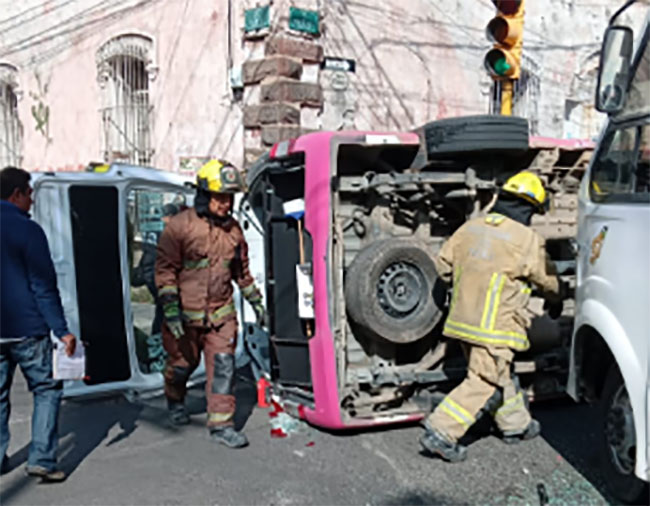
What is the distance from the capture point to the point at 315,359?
4.18m

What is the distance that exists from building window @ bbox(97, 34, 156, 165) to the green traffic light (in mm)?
5824

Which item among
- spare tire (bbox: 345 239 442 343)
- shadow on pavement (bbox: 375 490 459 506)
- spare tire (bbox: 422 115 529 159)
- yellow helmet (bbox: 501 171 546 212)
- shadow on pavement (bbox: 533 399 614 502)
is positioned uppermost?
spare tire (bbox: 422 115 529 159)

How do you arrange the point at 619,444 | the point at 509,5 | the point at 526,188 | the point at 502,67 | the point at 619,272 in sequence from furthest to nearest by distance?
the point at 502,67 → the point at 509,5 → the point at 526,188 → the point at 619,444 → the point at 619,272

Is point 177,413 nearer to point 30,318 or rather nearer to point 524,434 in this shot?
point 30,318

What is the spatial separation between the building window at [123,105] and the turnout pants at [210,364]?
639 cm

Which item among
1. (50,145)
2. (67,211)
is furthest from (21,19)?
(67,211)

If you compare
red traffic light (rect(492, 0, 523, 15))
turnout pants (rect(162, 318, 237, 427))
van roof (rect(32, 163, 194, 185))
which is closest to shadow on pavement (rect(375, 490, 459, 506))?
turnout pants (rect(162, 318, 237, 427))

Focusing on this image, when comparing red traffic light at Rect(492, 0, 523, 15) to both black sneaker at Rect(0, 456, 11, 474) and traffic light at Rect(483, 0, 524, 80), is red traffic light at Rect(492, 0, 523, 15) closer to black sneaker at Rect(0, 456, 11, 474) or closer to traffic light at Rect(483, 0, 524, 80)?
traffic light at Rect(483, 0, 524, 80)

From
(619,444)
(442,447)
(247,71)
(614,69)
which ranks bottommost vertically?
(442,447)

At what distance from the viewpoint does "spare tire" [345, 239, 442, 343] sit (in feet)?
13.5

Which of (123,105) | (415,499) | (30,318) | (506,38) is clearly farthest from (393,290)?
(123,105)

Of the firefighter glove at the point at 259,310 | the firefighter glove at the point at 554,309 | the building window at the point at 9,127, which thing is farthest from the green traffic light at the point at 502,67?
the building window at the point at 9,127

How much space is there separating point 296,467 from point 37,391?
58.4 inches

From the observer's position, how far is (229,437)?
4.10 m
